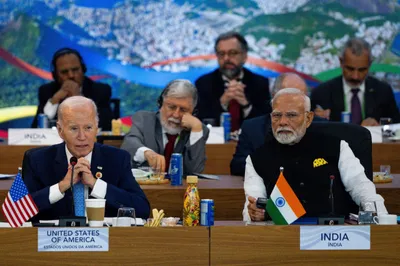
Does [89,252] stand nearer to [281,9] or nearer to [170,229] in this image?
[170,229]

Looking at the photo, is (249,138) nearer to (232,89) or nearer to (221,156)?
(221,156)

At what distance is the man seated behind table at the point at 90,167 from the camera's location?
5.26 metres

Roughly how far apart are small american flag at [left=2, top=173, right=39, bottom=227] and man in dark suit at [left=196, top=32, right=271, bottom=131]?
14.0ft

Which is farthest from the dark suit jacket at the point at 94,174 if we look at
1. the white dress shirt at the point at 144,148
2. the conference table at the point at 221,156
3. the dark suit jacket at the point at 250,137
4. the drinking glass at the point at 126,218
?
the conference table at the point at 221,156

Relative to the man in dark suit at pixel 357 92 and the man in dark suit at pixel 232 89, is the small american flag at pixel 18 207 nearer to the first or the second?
the man in dark suit at pixel 232 89

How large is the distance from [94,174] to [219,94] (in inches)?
156

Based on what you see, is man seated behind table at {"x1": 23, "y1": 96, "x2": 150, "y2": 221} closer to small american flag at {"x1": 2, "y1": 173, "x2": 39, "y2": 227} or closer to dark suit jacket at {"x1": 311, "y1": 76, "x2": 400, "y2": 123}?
small american flag at {"x1": 2, "y1": 173, "x2": 39, "y2": 227}

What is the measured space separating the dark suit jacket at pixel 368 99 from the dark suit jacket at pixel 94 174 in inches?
158

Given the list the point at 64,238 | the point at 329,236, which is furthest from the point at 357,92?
the point at 64,238

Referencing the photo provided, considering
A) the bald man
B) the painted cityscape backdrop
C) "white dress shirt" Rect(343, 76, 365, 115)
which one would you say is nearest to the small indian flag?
the bald man

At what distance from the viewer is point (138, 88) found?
10.7m

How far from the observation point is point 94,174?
537 cm

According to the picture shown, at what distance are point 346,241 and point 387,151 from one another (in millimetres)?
3556

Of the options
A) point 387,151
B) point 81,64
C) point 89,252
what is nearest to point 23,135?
point 81,64
